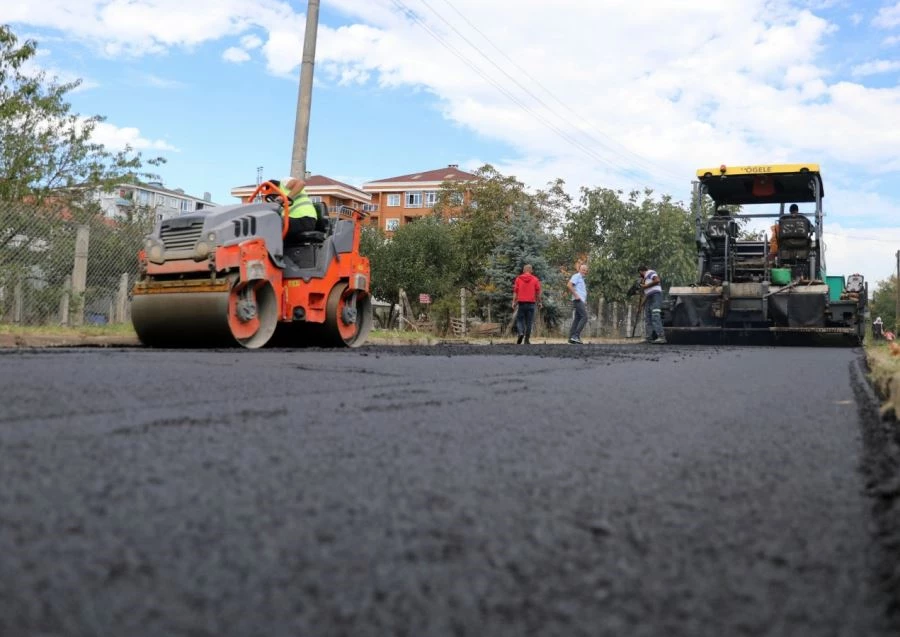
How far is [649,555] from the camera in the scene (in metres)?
1.64

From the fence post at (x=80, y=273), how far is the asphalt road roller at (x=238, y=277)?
9.58 feet

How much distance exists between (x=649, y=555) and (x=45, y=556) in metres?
1.06

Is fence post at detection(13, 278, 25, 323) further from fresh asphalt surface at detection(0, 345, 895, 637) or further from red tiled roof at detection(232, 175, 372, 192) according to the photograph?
red tiled roof at detection(232, 175, 372, 192)

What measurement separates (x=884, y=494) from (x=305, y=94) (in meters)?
14.0

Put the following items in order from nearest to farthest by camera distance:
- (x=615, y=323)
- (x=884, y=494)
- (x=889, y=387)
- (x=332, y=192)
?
(x=884, y=494) < (x=889, y=387) < (x=615, y=323) < (x=332, y=192)

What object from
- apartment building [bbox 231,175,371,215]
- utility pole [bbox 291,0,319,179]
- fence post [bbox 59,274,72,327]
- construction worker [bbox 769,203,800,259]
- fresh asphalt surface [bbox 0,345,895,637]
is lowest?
fresh asphalt surface [bbox 0,345,895,637]

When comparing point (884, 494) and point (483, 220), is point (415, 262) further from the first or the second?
point (884, 494)

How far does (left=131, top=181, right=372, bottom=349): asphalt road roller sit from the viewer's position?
866cm

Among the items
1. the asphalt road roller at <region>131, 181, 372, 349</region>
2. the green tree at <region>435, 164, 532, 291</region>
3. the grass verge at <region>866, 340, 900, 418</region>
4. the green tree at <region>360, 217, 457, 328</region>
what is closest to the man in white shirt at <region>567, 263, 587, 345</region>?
the asphalt road roller at <region>131, 181, 372, 349</region>

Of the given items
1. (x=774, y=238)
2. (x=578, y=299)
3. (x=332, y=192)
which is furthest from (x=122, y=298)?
(x=332, y=192)

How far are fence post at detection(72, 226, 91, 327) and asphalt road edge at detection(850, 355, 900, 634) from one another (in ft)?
33.8

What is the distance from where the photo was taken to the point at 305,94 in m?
15.0

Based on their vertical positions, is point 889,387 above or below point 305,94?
below

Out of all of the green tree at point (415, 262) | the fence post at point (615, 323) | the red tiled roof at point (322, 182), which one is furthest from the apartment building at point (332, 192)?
the fence post at point (615, 323)
